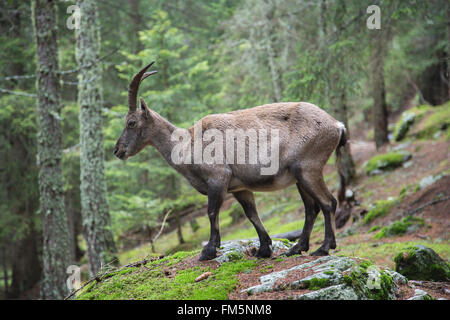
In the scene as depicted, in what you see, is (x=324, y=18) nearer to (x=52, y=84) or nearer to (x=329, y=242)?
(x=52, y=84)

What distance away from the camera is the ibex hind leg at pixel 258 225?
6.01 metres

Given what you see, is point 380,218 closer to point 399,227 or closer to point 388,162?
point 399,227

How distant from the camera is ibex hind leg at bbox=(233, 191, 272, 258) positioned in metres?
6.01

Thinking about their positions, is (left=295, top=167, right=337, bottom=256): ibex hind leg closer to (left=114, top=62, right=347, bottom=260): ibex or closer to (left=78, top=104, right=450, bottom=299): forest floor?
(left=114, top=62, right=347, bottom=260): ibex

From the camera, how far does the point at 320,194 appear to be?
557cm

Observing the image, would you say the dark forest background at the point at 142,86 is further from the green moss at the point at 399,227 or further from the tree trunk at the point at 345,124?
the green moss at the point at 399,227

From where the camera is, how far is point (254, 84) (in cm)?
1841

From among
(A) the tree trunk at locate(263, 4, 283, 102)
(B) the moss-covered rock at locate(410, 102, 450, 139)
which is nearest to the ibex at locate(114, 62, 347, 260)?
(A) the tree trunk at locate(263, 4, 283, 102)

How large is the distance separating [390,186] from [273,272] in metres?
11.1

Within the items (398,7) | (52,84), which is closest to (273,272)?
(52,84)

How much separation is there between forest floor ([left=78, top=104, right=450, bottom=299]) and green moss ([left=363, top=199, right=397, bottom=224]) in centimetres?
5

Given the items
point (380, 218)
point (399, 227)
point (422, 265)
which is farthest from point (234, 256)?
point (380, 218)

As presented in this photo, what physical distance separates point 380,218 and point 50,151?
382 inches

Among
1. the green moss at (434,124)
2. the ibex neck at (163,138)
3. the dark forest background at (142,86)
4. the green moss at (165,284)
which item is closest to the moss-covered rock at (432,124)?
the green moss at (434,124)
